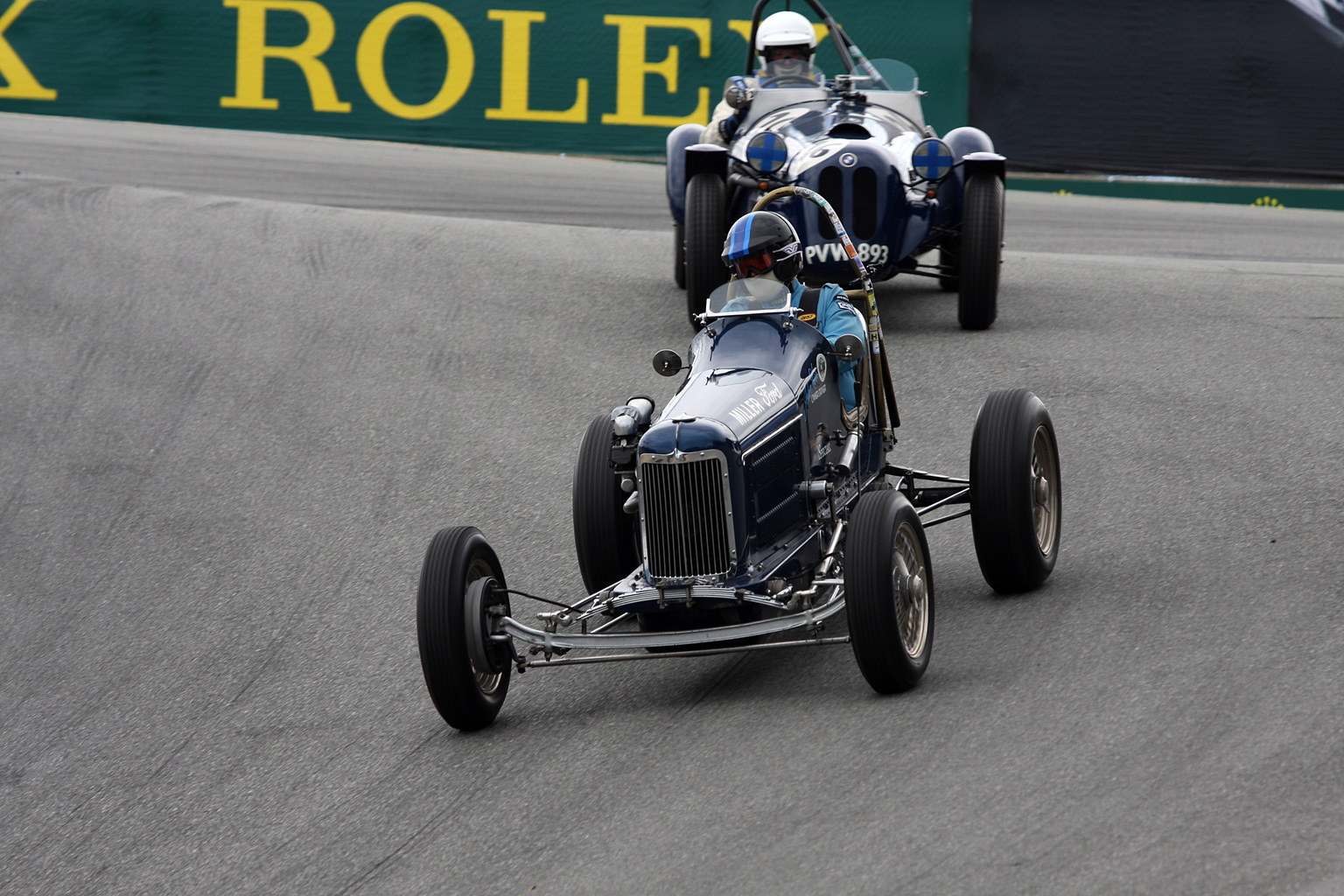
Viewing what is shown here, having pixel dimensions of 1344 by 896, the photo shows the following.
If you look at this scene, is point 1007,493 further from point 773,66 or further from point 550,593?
point 773,66

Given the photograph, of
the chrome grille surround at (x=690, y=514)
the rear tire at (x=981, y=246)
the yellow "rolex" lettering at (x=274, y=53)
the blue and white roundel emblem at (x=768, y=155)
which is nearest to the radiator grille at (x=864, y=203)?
the blue and white roundel emblem at (x=768, y=155)

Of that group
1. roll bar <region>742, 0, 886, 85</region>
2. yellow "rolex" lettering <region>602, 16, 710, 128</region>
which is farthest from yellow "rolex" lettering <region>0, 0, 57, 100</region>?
roll bar <region>742, 0, 886, 85</region>

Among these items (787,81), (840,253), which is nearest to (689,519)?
(840,253)

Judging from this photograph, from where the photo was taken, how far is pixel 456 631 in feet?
18.7

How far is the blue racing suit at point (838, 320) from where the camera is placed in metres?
6.91

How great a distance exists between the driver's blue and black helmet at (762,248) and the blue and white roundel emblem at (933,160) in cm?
437

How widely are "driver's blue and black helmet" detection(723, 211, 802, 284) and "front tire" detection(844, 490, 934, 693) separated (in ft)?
4.65

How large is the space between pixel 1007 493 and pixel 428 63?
1464 cm

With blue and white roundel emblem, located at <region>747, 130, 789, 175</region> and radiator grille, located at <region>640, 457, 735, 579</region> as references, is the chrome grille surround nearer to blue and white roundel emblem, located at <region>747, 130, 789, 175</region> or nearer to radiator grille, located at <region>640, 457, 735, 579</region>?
radiator grille, located at <region>640, 457, 735, 579</region>

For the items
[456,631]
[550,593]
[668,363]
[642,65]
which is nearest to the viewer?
[456,631]

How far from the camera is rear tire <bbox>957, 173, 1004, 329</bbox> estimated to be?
1097 centimetres

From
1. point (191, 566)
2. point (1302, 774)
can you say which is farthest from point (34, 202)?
point (1302, 774)

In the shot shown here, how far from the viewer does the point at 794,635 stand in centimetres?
643

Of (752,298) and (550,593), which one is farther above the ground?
(752,298)
